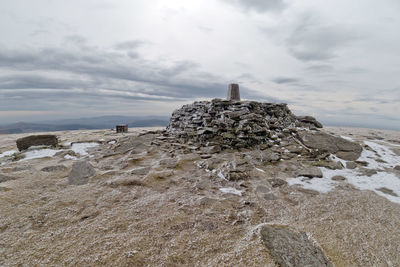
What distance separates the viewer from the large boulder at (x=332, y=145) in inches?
404

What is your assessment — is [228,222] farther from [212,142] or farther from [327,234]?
[212,142]

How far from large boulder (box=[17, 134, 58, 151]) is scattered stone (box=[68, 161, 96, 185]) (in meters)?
6.56

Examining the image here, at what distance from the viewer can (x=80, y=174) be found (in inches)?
317

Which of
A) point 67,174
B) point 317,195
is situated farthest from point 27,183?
point 317,195

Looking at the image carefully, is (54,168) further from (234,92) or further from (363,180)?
(363,180)

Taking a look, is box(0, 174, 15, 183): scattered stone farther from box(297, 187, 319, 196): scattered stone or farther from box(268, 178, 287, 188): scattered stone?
box(297, 187, 319, 196): scattered stone

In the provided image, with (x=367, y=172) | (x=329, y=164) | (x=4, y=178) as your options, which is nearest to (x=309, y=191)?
(x=329, y=164)

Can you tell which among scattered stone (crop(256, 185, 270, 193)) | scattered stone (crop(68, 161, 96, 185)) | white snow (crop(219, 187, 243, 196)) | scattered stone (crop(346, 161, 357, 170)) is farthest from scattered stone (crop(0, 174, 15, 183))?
scattered stone (crop(346, 161, 357, 170))

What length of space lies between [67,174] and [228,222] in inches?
298

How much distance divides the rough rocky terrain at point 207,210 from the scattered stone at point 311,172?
0.04 metres

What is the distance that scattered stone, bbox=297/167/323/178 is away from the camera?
311 inches

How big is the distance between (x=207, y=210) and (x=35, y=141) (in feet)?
46.1

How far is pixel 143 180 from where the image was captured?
7.52 meters

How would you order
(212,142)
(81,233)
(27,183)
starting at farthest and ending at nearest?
(212,142) < (27,183) < (81,233)
